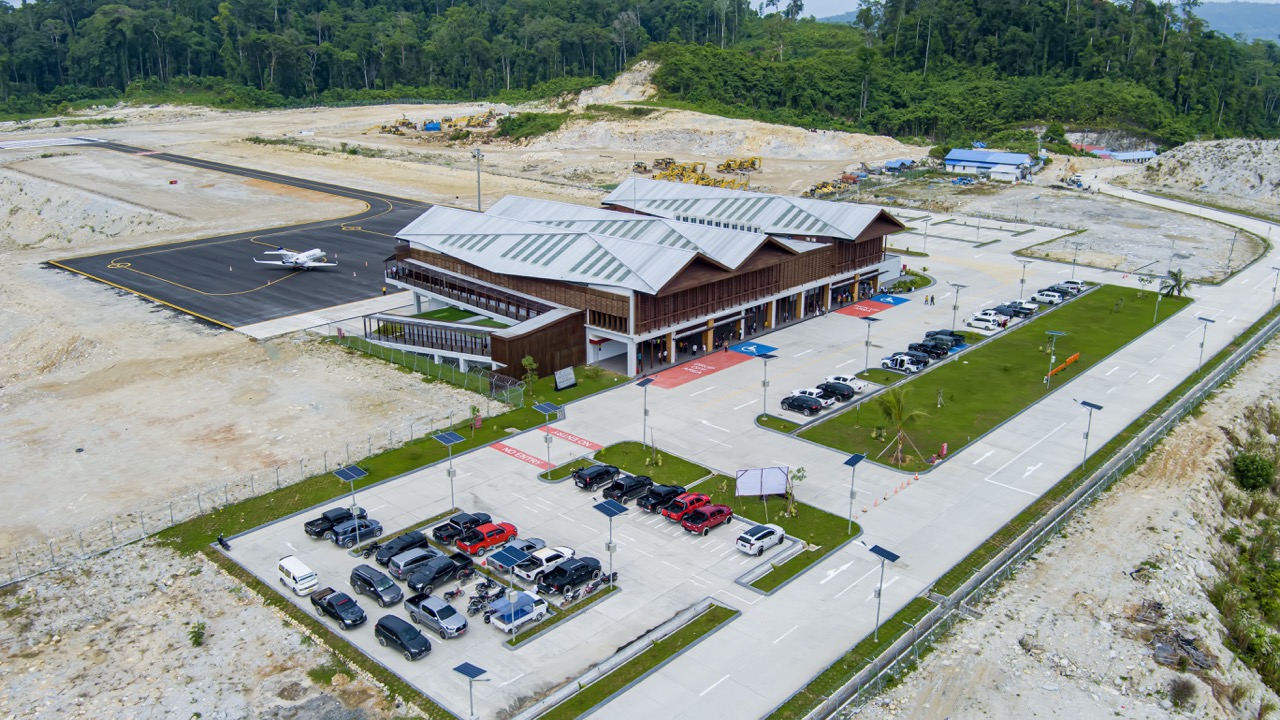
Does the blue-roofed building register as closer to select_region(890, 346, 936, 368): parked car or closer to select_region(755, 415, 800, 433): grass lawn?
select_region(890, 346, 936, 368): parked car

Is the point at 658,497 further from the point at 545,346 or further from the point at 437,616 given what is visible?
the point at 545,346

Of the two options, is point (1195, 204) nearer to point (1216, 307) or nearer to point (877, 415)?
point (1216, 307)

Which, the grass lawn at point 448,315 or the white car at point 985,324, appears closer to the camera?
the grass lawn at point 448,315

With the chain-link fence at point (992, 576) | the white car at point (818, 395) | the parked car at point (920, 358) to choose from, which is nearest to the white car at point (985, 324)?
the parked car at point (920, 358)

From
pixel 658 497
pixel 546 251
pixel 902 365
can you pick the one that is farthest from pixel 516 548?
pixel 902 365

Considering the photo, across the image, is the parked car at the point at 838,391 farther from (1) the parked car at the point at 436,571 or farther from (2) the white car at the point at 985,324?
(1) the parked car at the point at 436,571

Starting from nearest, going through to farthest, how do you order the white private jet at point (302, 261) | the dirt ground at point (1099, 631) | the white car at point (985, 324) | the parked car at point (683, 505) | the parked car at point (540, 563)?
the dirt ground at point (1099, 631), the parked car at point (540, 563), the parked car at point (683, 505), the white car at point (985, 324), the white private jet at point (302, 261)

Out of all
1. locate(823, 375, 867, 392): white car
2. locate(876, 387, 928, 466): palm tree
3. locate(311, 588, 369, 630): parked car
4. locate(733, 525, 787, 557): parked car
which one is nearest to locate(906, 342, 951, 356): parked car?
locate(823, 375, 867, 392): white car
